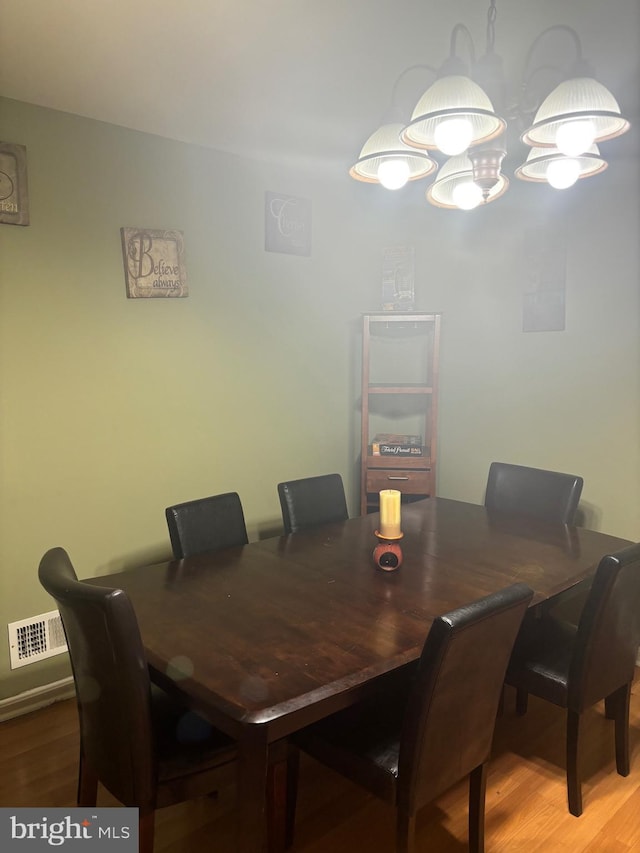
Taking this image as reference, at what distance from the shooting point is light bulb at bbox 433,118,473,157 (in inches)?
62.0

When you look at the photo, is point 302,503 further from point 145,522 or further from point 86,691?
point 86,691

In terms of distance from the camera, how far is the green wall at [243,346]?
2404mm

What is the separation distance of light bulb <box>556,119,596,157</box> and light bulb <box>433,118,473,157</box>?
0.25 m

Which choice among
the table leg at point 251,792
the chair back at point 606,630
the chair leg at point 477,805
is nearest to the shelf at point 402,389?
the chair back at point 606,630

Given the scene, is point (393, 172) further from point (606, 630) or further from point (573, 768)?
point (573, 768)

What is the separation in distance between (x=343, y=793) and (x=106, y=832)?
76cm

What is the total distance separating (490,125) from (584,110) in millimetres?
233

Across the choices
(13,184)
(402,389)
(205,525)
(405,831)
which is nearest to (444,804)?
(405,831)

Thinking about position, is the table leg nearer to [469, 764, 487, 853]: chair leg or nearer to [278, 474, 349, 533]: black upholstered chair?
[469, 764, 487, 853]: chair leg

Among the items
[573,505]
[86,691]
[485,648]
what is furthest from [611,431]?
[86,691]

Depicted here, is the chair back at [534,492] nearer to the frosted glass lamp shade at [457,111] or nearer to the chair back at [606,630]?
the chair back at [606,630]

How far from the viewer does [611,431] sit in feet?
9.30

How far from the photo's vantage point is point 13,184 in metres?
2.27

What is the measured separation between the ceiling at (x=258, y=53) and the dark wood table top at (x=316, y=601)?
167 centimetres
